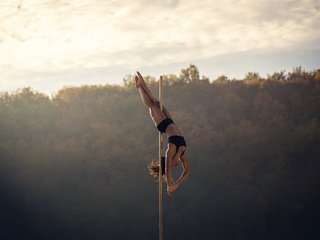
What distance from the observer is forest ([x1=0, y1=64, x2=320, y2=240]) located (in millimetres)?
34188

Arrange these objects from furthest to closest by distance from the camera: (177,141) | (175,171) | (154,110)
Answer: (175,171)
(154,110)
(177,141)

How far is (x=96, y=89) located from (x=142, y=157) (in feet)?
32.0

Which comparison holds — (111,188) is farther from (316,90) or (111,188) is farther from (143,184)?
(316,90)

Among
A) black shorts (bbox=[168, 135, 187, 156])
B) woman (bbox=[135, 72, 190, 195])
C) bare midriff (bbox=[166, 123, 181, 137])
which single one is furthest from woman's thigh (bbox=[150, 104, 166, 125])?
black shorts (bbox=[168, 135, 187, 156])

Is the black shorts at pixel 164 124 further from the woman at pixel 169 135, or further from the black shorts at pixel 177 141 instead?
the black shorts at pixel 177 141

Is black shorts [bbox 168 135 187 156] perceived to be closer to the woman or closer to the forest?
the woman

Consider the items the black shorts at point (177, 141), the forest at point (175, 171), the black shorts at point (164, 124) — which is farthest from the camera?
the forest at point (175, 171)

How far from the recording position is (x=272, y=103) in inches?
1703

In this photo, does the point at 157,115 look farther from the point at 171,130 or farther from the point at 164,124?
the point at 171,130

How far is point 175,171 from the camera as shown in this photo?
35.2 metres

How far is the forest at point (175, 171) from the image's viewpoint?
3419 cm

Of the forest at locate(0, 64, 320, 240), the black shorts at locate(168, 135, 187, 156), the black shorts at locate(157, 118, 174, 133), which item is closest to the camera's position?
the black shorts at locate(168, 135, 187, 156)

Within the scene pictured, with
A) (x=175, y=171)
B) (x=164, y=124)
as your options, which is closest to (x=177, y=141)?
(x=164, y=124)

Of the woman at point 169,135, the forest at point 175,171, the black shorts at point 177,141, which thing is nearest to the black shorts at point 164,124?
the woman at point 169,135
